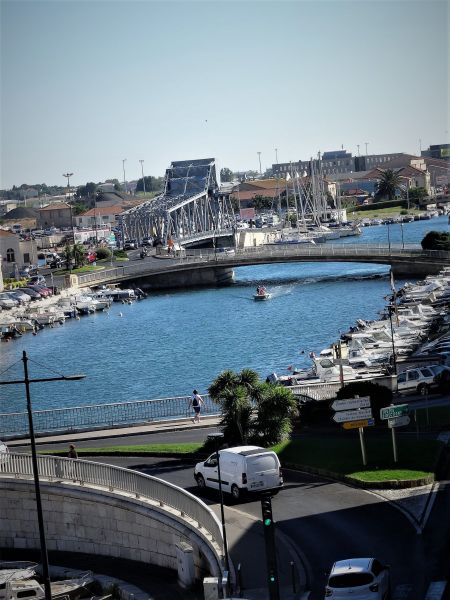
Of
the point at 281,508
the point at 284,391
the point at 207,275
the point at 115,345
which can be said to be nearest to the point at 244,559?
the point at 281,508

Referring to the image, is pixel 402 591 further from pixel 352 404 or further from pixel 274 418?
pixel 274 418

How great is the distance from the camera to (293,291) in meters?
111

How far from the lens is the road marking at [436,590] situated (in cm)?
1972

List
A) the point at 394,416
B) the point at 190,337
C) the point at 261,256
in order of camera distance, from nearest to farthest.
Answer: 1. the point at 394,416
2. the point at 190,337
3. the point at 261,256

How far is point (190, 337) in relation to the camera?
8550cm

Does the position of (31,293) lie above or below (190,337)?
above

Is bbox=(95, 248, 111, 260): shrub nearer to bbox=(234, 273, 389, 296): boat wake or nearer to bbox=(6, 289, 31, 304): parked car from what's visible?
bbox=(234, 273, 389, 296): boat wake

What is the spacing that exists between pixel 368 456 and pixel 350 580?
9705mm

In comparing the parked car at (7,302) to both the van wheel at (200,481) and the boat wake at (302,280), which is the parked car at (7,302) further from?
the van wheel at (200,481)

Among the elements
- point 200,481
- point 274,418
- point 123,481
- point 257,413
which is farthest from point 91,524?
point 257,413

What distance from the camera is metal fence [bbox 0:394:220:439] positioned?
4066 centimetres

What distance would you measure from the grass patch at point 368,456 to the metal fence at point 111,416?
908 centimetres

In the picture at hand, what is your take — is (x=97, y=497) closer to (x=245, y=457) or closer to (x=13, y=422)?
(x=245, y=457)

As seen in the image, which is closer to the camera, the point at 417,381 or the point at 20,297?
the point at 417,381
